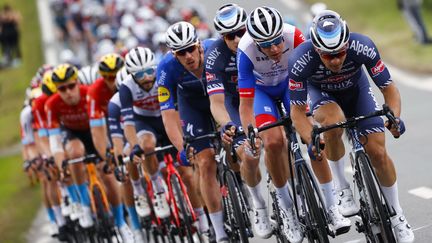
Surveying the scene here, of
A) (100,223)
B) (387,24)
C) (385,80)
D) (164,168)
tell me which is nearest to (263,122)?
(385,80)

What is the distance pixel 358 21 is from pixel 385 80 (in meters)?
19.3

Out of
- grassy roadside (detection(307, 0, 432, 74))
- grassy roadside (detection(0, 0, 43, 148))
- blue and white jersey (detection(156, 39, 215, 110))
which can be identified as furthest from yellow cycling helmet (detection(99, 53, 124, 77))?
grassy roadside (detection(0, 0, 43, 148))

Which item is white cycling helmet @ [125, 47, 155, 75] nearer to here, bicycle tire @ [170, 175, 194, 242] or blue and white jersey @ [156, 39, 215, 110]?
blue and white jersey @ [156, 39, 215, 110]

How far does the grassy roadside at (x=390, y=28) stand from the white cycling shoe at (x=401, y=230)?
1182cm

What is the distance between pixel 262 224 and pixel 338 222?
3.40 feet

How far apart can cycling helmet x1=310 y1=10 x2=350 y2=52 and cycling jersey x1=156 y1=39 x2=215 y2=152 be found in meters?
2.16

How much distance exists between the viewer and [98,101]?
11164 mm

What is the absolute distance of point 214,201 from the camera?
342 inches

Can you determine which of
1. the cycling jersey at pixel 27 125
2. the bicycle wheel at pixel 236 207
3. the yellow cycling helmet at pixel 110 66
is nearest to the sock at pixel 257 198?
the bicycle wheel at pixel 236 207

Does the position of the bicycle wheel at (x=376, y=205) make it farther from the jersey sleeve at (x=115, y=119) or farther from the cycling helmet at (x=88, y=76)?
the cycling helmet at (x=88, y=76)

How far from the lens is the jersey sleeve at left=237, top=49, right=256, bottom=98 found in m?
7.92

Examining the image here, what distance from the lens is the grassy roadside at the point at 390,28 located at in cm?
1983

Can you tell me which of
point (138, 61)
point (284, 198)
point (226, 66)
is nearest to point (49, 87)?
point (138, 61)

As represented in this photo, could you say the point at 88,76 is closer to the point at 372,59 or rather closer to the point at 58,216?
the point at 58,216
